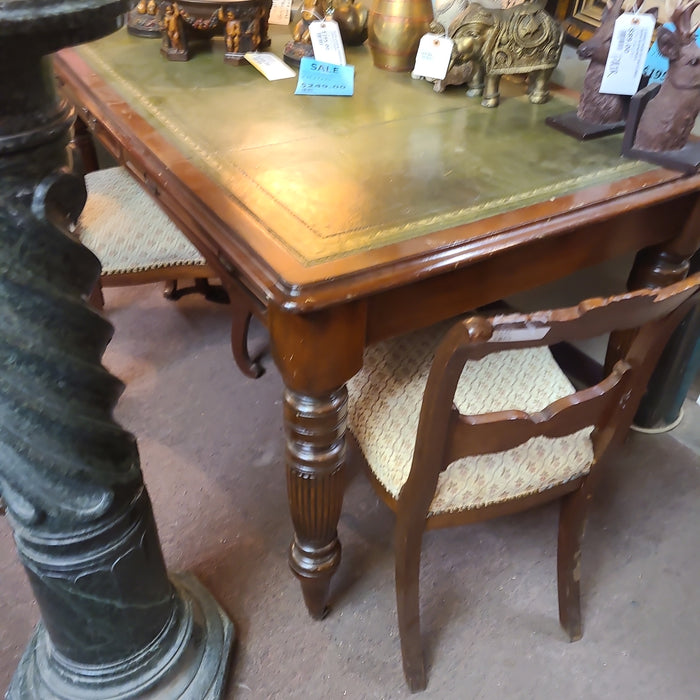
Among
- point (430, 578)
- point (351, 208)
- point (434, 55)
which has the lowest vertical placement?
point (430, 578)

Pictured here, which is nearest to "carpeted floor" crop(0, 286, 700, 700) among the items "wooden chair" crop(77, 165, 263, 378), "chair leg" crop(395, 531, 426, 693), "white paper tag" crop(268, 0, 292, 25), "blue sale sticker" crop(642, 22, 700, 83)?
"chair leg" crop(395, 531, 426, 693)

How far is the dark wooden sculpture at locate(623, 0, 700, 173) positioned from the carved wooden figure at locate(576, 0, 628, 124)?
88 millimetres

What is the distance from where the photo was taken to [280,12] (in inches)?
67.1

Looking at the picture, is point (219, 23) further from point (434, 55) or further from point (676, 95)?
point (676, 95)

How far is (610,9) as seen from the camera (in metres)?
1.14

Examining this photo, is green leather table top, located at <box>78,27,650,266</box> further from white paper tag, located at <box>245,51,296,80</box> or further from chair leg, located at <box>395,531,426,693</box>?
chair leg, located at <box>395,531,426,693</box>

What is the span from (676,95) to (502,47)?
0.33m

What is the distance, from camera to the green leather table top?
92cm

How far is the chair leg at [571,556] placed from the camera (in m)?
1.11

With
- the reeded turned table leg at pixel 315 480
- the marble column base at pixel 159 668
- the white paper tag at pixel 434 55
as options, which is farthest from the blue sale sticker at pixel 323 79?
the marble column base at pixel 159 668

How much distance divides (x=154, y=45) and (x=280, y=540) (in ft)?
3.78

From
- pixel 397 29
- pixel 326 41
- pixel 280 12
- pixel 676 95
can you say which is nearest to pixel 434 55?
pixel 397 29

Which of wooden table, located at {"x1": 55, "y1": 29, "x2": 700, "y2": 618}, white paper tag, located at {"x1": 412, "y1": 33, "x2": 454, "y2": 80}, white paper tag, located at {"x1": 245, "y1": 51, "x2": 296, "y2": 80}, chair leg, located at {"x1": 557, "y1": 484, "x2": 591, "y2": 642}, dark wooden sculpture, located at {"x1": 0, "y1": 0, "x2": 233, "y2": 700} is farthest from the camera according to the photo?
white paper tag, located at {"x1": 245, "y1": 51, "x2": 296, "y2": 80}

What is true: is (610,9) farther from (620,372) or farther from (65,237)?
(65,237)
